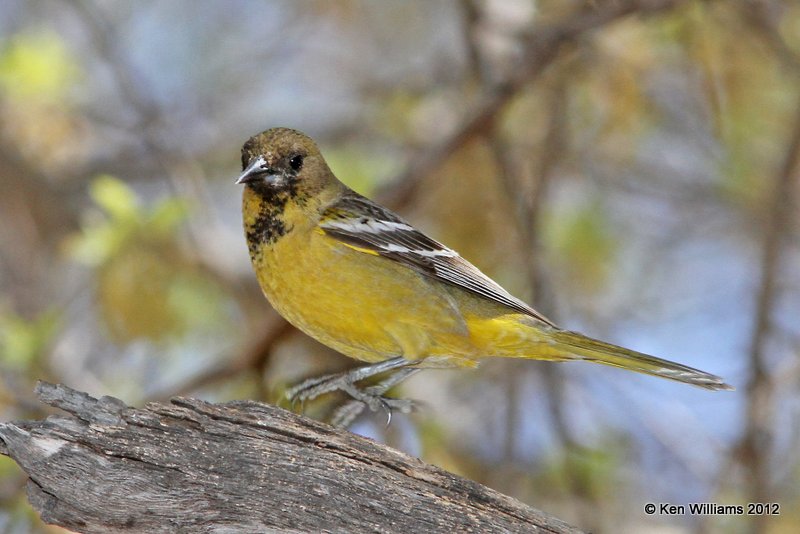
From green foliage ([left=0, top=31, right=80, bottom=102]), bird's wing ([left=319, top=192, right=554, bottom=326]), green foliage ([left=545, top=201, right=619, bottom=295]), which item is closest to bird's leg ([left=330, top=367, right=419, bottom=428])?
bird's wing ([left=319, top=192, right=554, bottom=326])

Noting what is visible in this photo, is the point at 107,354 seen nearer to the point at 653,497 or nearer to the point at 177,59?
the point at 177,59

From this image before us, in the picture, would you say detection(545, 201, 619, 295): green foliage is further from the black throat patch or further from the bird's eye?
the black throat patch

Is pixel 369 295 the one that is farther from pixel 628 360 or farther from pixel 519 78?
pixel 519 78

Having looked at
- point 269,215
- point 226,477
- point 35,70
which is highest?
point 35,70

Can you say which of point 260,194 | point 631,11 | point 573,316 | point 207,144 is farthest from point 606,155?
point 260,194

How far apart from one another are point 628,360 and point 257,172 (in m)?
2.11

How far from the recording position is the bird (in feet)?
15.8

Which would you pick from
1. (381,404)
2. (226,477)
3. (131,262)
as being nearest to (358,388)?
(381,404)

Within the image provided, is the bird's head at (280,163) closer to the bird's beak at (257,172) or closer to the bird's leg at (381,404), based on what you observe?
the bird's beak at (257,172)

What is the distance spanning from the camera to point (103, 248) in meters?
6.09

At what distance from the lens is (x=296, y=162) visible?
5.20 meters

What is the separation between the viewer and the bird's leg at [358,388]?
4848mm

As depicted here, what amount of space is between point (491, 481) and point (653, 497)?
5.72 ft

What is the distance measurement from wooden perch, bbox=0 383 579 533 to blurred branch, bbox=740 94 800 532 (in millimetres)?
2849
